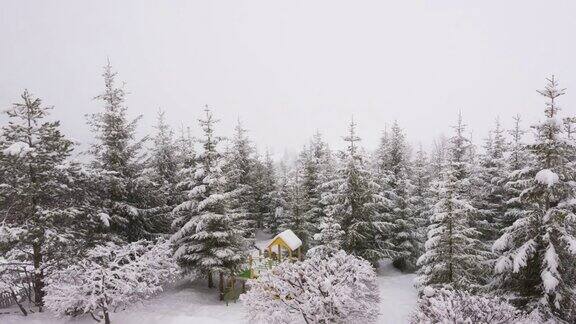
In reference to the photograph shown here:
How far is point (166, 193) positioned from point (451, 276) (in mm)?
21003

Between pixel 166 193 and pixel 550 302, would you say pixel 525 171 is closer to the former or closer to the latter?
pixel 550 302

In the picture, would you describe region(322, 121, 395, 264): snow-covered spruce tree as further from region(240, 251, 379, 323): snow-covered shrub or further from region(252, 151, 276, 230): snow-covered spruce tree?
region(252, 151, 276, 230): snow-covered spruce tree

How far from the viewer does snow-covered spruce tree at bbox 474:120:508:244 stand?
2870cm

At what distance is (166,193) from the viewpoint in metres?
30.2

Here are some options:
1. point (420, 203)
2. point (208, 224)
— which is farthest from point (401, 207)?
point (208, 224)

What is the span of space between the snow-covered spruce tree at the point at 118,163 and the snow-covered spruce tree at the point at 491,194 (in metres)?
24.7

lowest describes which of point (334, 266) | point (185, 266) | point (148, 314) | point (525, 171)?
point (148, 314)

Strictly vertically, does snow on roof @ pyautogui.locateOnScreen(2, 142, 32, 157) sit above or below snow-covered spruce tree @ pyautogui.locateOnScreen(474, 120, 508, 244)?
above

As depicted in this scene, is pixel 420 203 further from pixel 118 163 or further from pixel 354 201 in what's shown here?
pixel 118 163

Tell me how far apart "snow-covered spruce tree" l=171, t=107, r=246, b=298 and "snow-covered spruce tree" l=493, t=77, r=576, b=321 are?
16.1 m

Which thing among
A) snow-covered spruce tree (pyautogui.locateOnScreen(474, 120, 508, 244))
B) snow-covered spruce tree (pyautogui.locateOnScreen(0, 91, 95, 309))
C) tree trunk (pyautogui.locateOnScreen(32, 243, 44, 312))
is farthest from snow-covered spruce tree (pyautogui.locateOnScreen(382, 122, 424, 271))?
tree trunk (pyautogui.locateOnScreen(32, 243, 44, 312))

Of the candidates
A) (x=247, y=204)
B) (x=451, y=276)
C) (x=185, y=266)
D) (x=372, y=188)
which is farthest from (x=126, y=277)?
(x=247, y=204)

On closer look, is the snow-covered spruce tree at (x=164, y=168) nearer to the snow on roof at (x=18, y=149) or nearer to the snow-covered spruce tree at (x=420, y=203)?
the snow on roof at (x=18, y=149)

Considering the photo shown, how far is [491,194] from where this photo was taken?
2988 cm
